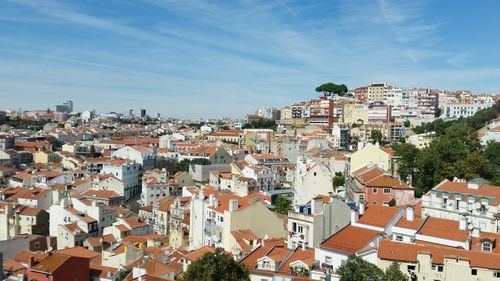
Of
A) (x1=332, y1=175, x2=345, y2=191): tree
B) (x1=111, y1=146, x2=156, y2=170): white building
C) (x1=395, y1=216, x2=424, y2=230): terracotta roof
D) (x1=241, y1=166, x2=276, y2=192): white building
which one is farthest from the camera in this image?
(x1=111, y1=146, x2=156, y2=170): white building

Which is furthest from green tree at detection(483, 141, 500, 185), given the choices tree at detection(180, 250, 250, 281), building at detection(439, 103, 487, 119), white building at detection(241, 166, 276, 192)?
building at detection(439, 103, 487, 119)

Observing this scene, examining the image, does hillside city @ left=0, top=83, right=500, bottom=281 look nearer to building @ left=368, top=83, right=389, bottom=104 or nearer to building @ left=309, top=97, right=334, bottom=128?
building @ left=309, top=97, right=334, bottom=128

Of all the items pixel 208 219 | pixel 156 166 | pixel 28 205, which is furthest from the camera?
pixel 156 166

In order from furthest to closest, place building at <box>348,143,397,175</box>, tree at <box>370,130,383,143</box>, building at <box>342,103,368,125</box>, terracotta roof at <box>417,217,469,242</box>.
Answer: building at <box>342,103,368,125</box>
tree at <box>370,130,383,143</box>
building at <box>348,143,397,175</box>
terracotta roof at <box>417,217,469,242</box>

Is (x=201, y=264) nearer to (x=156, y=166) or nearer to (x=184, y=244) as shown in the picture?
(x=184, y=244)

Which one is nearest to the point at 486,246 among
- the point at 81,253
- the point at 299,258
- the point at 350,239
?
the point at 350,239

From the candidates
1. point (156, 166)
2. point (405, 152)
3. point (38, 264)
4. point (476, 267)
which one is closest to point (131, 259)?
point (38, 264)

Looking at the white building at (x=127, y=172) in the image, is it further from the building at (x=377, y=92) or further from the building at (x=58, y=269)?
the building at (x=377, y=92)
